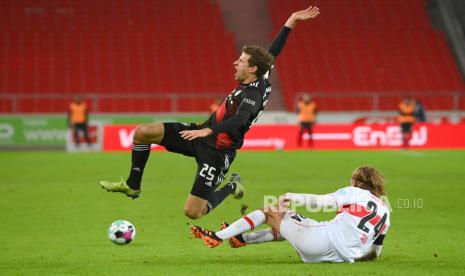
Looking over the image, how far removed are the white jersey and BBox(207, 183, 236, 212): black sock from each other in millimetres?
1798

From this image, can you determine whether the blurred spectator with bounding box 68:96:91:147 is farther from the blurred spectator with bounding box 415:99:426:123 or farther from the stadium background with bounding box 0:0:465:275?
the blurred spectator with bounding box 415:99:426:123

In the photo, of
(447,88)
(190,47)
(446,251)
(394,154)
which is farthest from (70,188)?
(447,88)

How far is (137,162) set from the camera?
31.7 feet

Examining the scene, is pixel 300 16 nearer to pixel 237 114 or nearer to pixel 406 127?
pixel 237 114

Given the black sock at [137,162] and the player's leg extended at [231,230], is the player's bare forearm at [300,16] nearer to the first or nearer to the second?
the black sock at [137,162]

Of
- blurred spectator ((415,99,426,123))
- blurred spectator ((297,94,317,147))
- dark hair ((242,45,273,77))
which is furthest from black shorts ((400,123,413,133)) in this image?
dark hair ((242,45,273,77))

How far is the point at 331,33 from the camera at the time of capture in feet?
137

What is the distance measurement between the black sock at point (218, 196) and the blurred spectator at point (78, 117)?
20.7m

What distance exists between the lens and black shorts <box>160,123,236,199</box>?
941 cm

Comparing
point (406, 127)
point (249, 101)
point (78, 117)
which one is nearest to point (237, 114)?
point (249, 101)

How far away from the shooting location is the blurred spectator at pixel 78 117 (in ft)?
99.2

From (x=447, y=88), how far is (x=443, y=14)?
5.37 m

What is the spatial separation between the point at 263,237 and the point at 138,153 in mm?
1864

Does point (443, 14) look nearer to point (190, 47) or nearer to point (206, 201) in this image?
point (190, 47)
